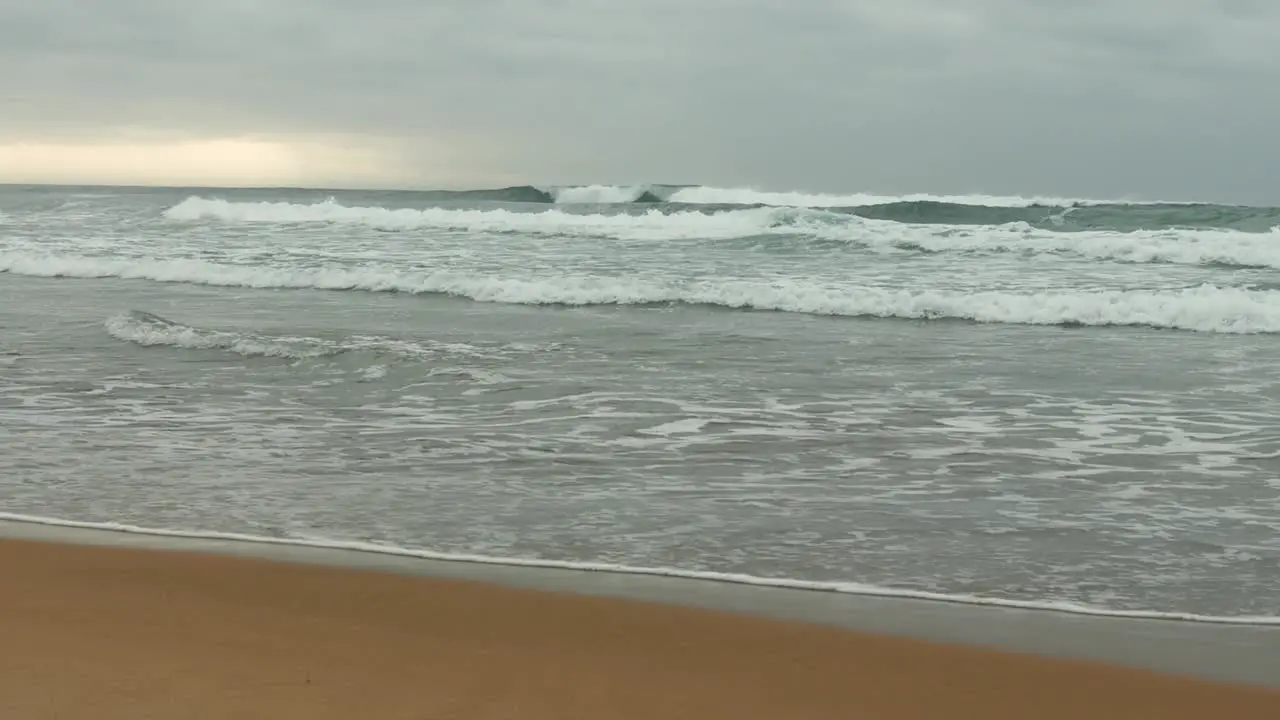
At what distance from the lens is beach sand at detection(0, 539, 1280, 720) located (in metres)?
3.09

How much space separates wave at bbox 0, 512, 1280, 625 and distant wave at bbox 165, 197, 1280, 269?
1847 centimetres

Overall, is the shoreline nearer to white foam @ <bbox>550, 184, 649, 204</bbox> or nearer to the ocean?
the ocean

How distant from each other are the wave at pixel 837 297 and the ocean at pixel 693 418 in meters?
0.05

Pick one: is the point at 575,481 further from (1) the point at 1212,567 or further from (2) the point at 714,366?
(2) the point at 714,366

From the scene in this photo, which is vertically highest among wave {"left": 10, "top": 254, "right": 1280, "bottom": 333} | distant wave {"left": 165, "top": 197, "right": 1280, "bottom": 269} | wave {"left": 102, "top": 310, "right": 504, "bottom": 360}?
distant wave {"left": 165, "top": 197, "right": 1280, "bottom": 269}

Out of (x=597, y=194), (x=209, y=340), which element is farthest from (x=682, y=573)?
(x=597, y=194)

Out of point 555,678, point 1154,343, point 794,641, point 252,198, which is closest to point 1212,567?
point 794,641

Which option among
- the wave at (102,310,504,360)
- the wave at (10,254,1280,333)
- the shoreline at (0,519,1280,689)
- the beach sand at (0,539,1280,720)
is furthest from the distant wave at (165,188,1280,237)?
the beach sand at (0,539,1280,720)

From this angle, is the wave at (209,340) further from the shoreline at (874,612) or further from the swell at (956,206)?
the swell at (956,206)

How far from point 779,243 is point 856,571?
19320mm

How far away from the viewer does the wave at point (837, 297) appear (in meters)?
14.2

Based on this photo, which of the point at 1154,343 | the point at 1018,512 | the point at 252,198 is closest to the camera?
the point at 1018,512

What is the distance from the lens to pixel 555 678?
3.33 m

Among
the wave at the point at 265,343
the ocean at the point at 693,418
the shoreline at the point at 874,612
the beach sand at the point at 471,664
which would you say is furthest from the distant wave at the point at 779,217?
the beach sand at the point at 471,664
